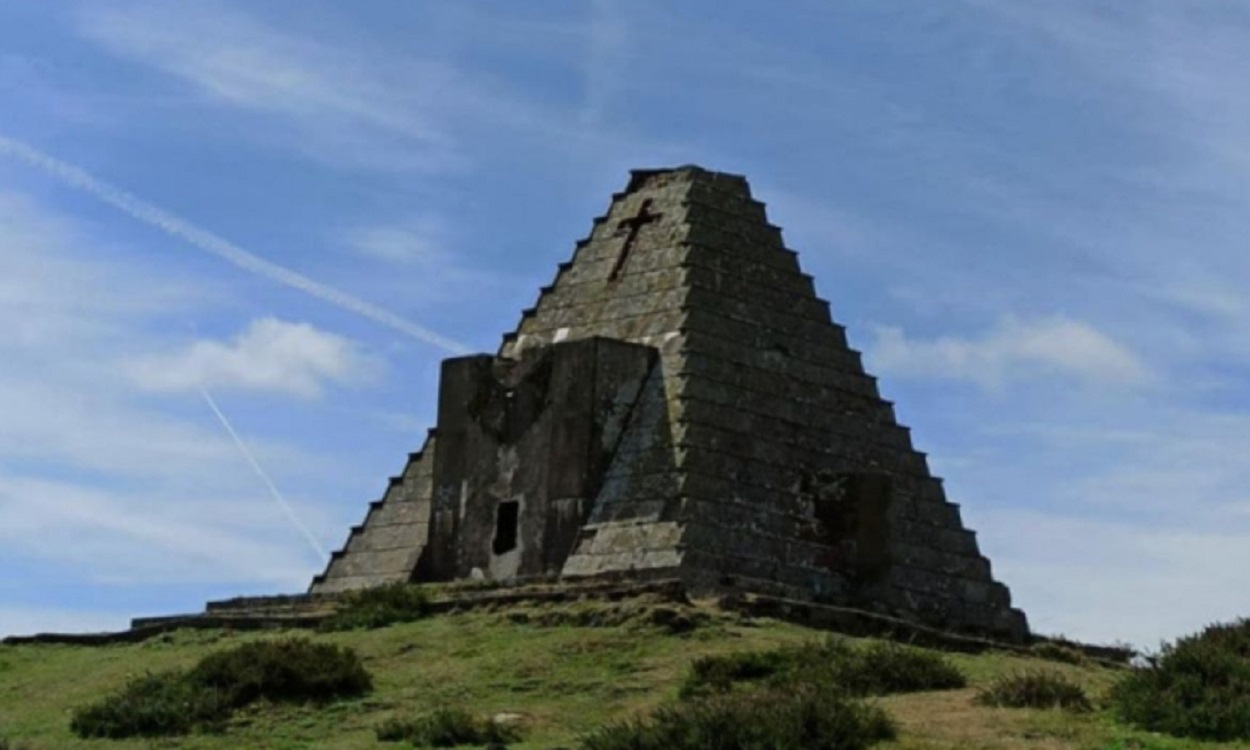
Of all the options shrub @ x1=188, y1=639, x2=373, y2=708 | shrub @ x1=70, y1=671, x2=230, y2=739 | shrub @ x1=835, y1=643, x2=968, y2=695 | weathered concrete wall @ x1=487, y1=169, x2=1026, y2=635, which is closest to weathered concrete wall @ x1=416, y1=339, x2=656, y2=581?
weathered concrete wall @ x1=487, y1=169, x2=1026, y2=635

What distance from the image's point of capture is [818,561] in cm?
3038

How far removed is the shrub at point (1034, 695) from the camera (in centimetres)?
2166

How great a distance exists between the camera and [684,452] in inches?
1182

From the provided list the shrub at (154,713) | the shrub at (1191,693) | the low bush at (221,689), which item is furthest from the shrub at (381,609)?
the shrub at (1191,693)

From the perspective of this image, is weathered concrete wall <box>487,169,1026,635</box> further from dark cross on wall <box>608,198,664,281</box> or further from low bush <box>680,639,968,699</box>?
low bush <box>680,639,968,699</box>

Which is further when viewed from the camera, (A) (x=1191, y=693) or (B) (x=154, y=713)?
(B) (x=154, y=713)

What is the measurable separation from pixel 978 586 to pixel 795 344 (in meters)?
4.13

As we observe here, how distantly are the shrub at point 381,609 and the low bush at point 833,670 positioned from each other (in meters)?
6.09

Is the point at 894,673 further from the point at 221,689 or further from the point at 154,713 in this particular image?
the point at 154,713

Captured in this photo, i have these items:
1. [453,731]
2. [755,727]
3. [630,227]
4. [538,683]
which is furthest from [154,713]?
[630,227]

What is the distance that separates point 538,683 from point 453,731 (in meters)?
2.43

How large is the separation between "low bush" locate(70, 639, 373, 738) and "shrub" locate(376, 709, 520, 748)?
265 centimetres

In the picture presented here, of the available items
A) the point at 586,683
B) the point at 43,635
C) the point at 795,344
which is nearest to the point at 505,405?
the point at 795,344

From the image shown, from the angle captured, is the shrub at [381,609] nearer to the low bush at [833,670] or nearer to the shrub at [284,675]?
the shrub at [284,675]
